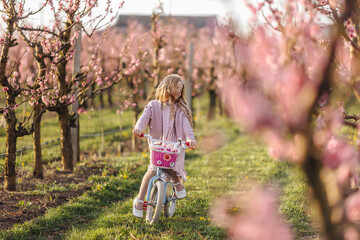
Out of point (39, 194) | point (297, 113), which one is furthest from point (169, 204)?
point (297, 113)

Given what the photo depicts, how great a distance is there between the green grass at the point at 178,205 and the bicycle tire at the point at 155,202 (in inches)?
3.8

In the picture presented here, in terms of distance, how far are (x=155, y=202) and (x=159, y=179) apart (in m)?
0.26

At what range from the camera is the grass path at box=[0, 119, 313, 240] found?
4141 mm

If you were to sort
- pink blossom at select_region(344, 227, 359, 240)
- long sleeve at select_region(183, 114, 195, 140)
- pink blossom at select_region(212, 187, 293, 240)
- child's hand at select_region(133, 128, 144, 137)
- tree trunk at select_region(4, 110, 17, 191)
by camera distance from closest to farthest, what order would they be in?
pink blossom at select_region(212, 187, 293, 240)
pink blossom at select_region(344, 227, 359, 240)
child's hand at select_region(133, 128, 144, 137)
long sleeve at select_region(183, 114, 195, 140)
tree trunk at select_region(4, 110, 17, 191)

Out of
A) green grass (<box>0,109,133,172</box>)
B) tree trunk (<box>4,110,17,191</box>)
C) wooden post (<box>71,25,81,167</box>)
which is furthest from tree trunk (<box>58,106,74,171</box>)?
tree trunk (<box>4,110,17,191</box>)

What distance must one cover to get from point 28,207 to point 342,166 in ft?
13.4

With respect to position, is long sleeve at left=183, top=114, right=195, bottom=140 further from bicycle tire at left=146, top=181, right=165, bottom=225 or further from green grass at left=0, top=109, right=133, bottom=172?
green grass at left=0, top=109, right=133, bottom=172

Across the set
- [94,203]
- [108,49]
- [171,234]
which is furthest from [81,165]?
[108,49]

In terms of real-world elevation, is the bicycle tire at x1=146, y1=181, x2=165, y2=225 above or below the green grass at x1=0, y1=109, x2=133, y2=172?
above

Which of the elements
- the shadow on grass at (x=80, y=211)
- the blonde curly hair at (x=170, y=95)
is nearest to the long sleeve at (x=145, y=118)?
the blonde curly hair at (x=170, y=95)

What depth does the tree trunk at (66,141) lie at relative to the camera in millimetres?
7273

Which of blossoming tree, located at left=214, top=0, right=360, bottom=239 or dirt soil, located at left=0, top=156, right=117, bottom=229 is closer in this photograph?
blossoming tree, located at left=214, top=0, right=360, bottom=239

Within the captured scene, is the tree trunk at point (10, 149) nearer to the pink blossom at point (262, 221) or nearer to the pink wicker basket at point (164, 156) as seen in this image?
the pink wicker basket at point (164, 156)

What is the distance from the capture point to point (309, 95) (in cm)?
169
